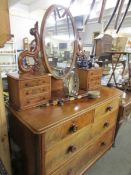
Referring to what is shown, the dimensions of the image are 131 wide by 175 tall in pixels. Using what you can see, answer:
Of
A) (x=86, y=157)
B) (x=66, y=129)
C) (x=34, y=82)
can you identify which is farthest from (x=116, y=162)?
(x=34, y=82)

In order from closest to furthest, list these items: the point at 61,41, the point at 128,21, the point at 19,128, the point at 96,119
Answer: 1. the point at 19,128
2. the point at 96,119
3. the point at 61,41
4. the point at 128,21

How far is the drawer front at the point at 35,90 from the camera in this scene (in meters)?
1.06

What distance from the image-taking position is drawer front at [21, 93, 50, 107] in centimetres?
108

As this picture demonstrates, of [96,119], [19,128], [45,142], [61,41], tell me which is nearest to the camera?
[45,142]

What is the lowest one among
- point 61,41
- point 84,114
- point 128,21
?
point 84,114

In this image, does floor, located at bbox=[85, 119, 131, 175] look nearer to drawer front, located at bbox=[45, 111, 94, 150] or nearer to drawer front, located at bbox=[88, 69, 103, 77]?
drawer front, located at bbox=[45, 111, 94, 150]

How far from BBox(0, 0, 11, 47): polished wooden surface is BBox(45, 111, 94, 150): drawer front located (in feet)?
2.12

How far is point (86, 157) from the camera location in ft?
4.66

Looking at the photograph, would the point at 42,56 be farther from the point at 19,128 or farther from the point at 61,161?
the point at 61,161

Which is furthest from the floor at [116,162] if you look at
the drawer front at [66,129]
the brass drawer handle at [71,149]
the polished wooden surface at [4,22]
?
the polished wooden surface at [4,22]

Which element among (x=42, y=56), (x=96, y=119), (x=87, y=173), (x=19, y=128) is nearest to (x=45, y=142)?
(x=19, y=128)

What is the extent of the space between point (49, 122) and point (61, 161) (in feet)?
1.34

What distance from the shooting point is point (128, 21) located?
4598 millimetres

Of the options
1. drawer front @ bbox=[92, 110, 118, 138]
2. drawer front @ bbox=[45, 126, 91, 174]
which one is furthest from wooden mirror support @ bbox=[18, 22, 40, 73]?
drawer front @ bbox=[92, 110, 118, 138]
